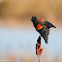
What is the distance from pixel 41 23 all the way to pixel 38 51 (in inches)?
12.4

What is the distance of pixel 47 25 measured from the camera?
172 cm

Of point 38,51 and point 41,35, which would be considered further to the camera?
point 38,51

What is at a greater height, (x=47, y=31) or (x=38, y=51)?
(x=47, y=31)

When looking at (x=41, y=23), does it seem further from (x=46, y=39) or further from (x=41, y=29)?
(x=46, y=39)

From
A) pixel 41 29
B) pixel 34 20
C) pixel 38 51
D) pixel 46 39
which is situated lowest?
pixel 38 51

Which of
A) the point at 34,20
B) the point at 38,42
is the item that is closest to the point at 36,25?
the point at 34,20

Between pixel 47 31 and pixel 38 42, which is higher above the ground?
pixel 47 31

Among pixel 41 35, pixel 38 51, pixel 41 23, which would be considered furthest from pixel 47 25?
pixel 38 51

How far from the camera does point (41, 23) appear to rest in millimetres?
1687

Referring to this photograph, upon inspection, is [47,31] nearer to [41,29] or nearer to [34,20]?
[41,29]

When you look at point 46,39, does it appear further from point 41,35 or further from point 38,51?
point 38,51

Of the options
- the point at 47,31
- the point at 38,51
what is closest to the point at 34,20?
the point at 47,31

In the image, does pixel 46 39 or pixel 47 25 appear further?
pixel 47 25

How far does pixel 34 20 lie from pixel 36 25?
0.06m
